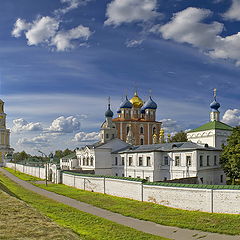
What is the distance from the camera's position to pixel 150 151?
1515 inches

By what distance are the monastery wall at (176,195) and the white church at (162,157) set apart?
30.2 feet

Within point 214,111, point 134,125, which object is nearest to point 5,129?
point 134,125

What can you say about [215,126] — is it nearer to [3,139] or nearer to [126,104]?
[126,104]

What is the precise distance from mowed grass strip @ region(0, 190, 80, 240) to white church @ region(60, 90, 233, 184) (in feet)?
68.6

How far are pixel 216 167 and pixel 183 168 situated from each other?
4.91 meters

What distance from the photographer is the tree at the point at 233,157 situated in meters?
31.6

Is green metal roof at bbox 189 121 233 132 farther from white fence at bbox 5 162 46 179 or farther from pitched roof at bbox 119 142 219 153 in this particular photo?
white fence at bbox 5 162 46 179

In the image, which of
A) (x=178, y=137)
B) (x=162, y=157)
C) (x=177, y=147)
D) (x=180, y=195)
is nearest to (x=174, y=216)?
(x=180, y=195)

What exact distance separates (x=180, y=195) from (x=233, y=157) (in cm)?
1185

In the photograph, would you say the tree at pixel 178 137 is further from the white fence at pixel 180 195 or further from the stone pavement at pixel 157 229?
the stone pavement at pixel 157 229

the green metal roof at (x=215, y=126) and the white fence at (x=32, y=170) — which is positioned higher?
the green metal roof at (x=215, y=126)

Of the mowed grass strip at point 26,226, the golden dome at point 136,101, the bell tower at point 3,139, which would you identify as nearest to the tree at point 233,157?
the mowed grass strip at point 26,226

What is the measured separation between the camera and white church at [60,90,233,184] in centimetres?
3500

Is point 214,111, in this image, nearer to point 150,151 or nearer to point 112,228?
point 150,151
